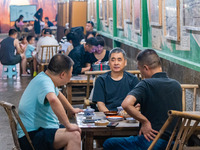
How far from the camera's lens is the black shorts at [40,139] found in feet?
11.4

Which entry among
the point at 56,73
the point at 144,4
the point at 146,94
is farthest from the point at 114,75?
the point at 144,4

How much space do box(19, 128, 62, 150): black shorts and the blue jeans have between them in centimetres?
44

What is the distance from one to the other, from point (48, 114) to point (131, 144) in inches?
29.3

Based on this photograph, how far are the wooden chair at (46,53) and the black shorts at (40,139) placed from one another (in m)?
7.33

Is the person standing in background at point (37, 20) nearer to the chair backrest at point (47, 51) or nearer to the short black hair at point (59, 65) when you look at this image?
the chair backrest at point (47, 51)

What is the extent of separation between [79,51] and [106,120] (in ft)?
12.0

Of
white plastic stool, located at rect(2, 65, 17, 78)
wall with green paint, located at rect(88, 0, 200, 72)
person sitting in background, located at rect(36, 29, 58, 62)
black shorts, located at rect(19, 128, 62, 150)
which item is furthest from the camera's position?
white plastic stool, located at rect(2, 65, 17, 78)

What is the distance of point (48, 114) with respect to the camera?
3586 millimetres

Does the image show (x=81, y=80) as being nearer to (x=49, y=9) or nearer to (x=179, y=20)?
(x=179, y=20)

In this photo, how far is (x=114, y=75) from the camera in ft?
15.3

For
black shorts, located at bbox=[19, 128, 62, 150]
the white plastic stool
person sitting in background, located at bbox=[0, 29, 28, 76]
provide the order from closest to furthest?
black shorts, located at bbox=[19, 128, 62, 150] < person sitting in background, located at bbox=[0, 29, 28, 76] < the white plastic stool

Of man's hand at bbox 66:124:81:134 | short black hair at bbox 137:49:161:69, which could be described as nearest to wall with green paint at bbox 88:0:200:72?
short black hair at bbox 137:49:161:69

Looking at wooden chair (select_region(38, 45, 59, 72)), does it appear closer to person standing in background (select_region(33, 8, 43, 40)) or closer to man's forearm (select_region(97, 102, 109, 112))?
man's forearm (select_region(97, 102, 109, 112))

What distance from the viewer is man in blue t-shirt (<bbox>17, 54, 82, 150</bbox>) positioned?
3.39 m
